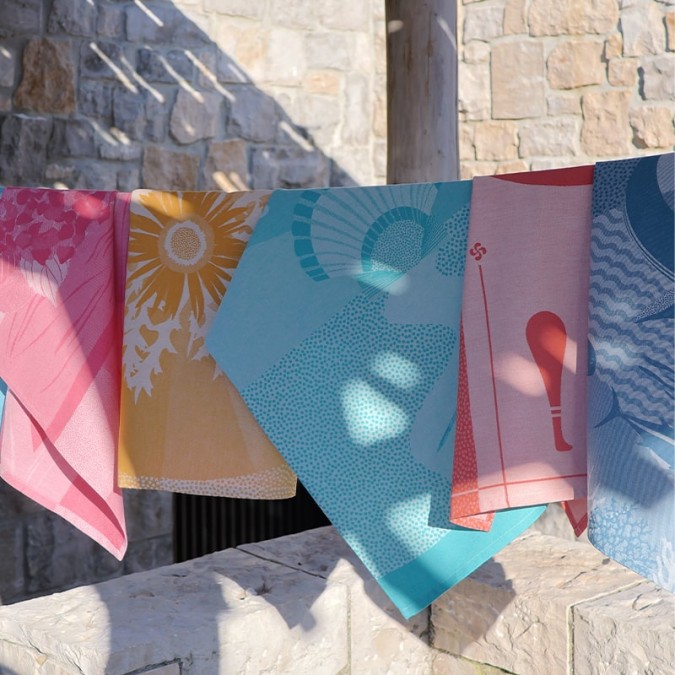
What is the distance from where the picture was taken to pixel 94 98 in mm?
3332

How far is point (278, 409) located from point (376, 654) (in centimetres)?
89

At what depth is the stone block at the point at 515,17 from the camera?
387 cm

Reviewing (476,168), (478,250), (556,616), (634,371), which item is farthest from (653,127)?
(634,371)

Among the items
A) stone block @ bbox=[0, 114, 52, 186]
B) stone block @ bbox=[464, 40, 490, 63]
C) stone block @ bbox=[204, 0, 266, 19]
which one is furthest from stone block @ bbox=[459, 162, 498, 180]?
stone block @ bbox=[0, 114, 52, 186]

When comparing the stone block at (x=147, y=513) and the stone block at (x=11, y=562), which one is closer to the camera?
the stone block at (x=11, y=562)

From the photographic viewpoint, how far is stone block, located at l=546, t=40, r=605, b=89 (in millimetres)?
3719

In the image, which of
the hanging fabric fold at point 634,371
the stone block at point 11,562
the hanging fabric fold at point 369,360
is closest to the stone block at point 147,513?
the stone block at point 11,562

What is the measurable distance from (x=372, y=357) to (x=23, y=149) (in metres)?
2.29

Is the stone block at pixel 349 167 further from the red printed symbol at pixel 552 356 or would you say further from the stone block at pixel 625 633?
the red printed symbol at pixel 552 356

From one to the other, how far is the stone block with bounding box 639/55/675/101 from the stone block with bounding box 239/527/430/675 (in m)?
2.37

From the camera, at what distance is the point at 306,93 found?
396 cm

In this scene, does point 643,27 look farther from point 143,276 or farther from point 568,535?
point 143,276

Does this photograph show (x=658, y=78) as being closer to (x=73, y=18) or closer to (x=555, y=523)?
(x=555, y=523)

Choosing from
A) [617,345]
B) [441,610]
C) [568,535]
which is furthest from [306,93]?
[617,345]
